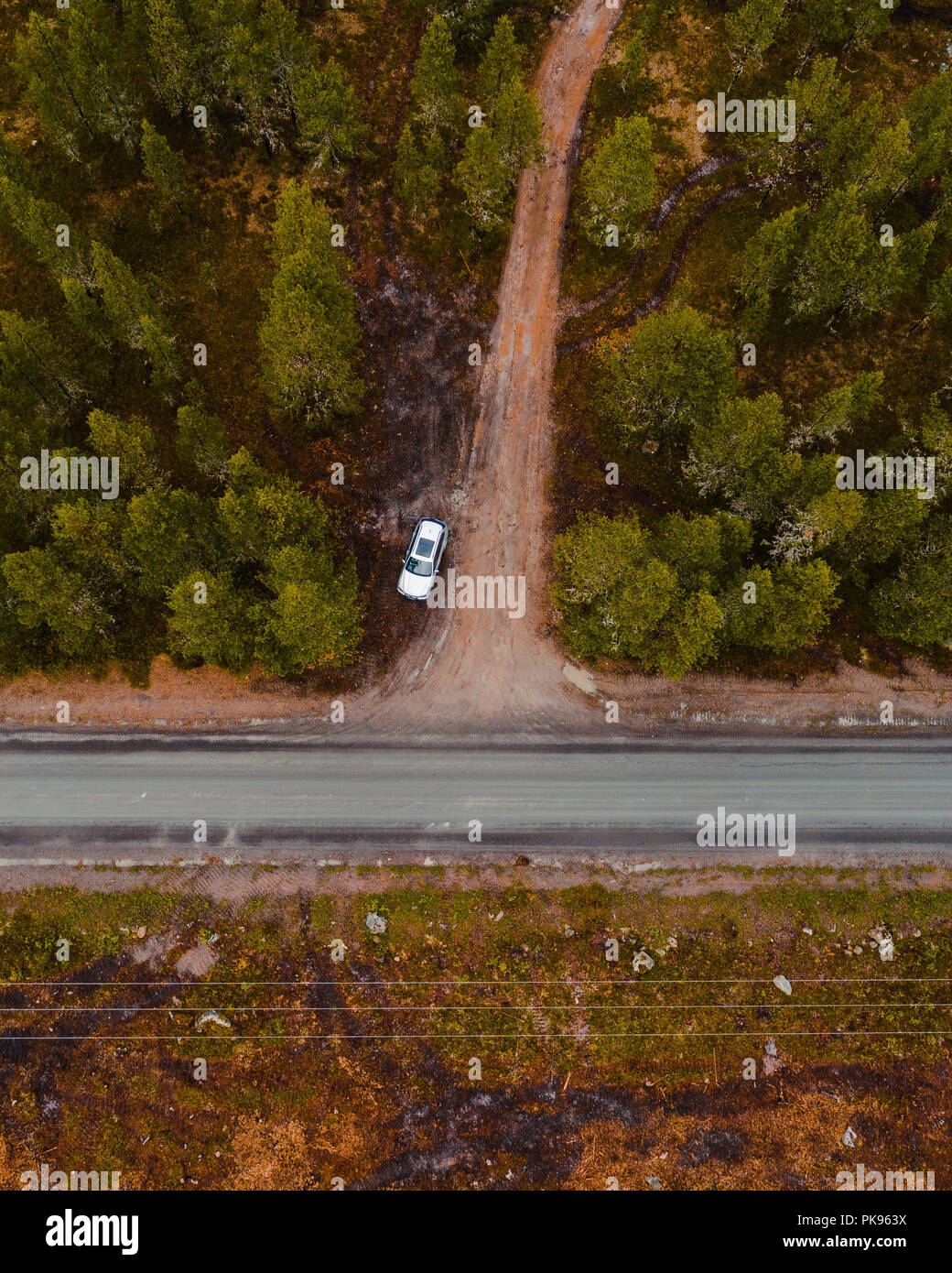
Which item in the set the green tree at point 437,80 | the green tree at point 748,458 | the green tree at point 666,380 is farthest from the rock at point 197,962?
the green tree at point 437,80

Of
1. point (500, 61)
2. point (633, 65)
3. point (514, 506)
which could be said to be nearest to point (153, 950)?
point (514, 506)

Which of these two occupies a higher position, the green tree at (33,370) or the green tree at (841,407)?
the green tree at (33,370)

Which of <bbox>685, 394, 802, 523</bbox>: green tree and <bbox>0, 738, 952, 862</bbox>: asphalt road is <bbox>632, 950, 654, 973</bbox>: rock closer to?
<bbox>0, 738, 952, 862</bbox>: asphalt road

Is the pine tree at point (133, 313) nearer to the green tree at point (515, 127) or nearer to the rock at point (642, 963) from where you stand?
the green tree at point (515, 127)

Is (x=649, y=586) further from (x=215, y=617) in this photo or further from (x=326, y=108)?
(x=326, y=108)

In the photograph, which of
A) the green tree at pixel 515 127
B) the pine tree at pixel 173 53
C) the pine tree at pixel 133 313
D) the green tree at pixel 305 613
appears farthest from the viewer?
the pine tree at pixel 173 53
